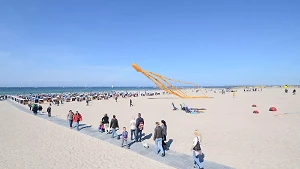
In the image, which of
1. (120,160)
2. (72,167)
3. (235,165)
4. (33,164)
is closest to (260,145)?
(235,165)

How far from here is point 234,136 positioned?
1104cm

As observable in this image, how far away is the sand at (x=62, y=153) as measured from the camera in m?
7.48

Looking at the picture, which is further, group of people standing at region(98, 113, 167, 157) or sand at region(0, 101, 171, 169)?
group of people standing at region(98, 113, 167, 157)

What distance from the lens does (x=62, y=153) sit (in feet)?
28.8

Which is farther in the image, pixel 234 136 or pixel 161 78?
pixel 161 78

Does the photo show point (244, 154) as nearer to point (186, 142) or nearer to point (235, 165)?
point (235, 165)

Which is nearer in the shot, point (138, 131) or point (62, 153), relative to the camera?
point (62, 153)

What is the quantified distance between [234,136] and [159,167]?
18.2 feet

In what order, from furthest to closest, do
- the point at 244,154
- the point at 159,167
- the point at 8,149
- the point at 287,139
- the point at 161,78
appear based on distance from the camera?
the point at 161,78 → the point at 287,139 → the point at 8,149 → the point at 244,154 → the point at 159,167

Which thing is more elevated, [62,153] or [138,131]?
[138,131]

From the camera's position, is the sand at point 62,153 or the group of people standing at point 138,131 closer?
the sand at point 62,153

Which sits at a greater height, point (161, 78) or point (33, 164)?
point (161, 78)

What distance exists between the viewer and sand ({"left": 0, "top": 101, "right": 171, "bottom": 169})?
24.6ft

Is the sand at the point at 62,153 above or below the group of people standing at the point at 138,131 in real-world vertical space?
below
